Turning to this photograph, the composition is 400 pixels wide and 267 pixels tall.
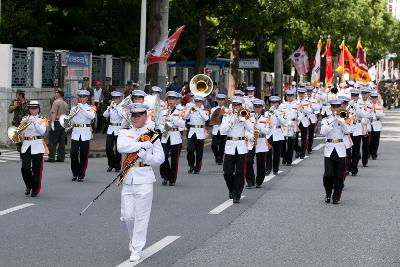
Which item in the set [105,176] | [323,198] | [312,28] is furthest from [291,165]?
[312,28]

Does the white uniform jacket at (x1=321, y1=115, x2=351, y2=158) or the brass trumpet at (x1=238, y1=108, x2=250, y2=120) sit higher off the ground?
the brass trumpet at (x1=238, y1=108, x2=250, y2=120)

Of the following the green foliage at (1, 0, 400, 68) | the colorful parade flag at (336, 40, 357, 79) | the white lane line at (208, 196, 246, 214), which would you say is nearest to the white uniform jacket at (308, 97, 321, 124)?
the green foliage at (1, 0, 400, 68)

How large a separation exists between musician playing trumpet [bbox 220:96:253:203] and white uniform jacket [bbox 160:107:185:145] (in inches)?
134

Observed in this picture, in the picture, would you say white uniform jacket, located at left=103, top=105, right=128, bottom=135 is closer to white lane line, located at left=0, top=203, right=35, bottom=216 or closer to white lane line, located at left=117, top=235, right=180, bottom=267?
white lane line, located at left=0, top=203, right=35, bottom=216

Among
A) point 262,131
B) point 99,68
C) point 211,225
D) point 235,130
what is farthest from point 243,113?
point 99,68

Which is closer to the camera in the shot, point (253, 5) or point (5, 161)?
point (5, 161)

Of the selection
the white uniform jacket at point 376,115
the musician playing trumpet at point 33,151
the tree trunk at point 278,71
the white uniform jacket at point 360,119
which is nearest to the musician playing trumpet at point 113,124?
the musician playing trumpet at point 33,151

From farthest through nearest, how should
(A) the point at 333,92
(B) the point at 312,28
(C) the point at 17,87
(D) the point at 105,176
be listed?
(B) the point at 312,28 < (A) the point at 333,92 < (C) the point at 17,87 < (D) the point at 105,176

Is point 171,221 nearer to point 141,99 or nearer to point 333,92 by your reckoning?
point 141,99

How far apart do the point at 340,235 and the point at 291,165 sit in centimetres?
1154

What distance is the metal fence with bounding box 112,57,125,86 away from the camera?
3962cm

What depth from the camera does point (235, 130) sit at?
17.1m

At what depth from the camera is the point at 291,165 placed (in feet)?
81.6

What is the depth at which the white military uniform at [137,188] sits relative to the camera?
11102 millimetres
